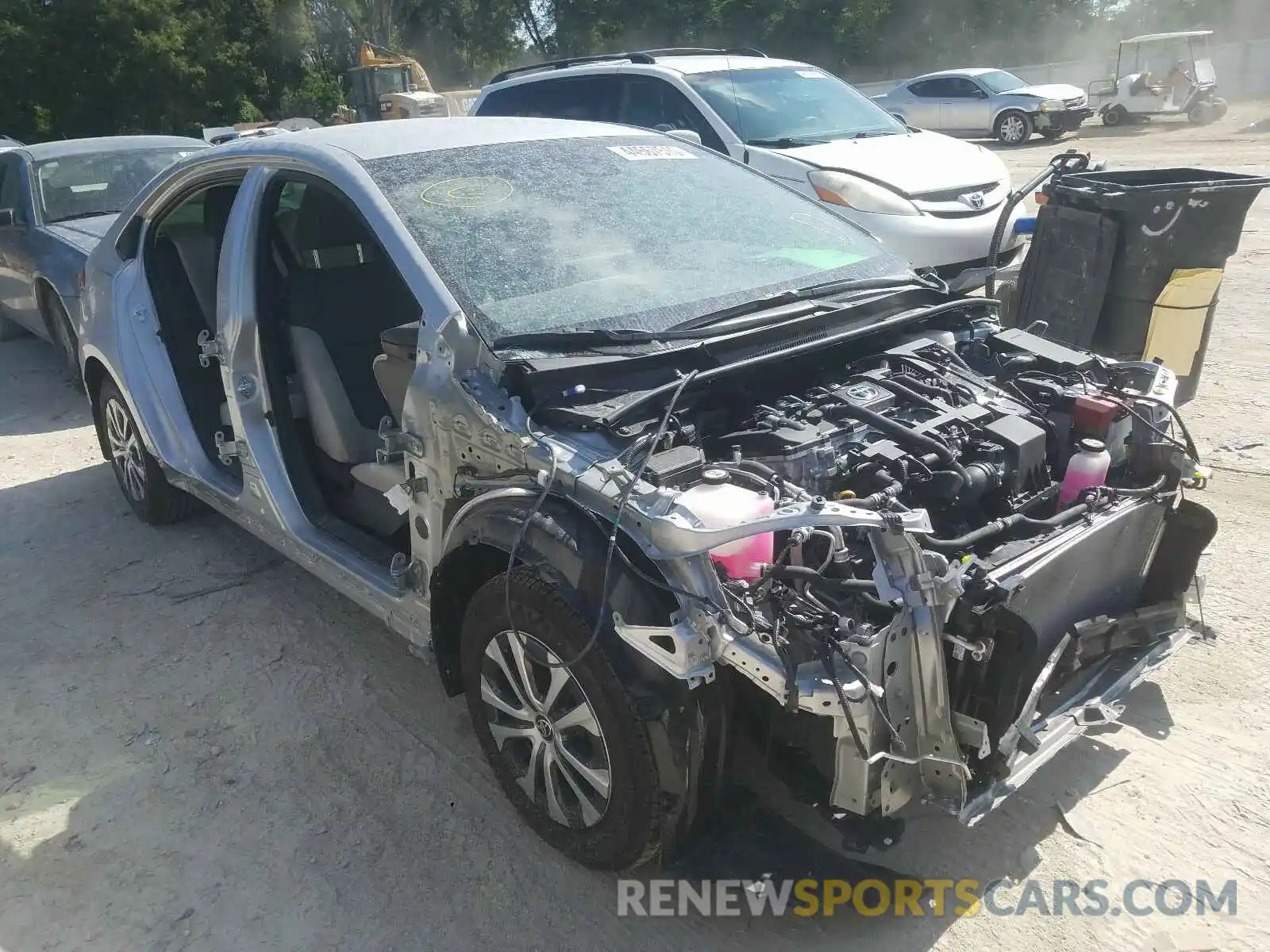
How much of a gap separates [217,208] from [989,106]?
67.5 ft

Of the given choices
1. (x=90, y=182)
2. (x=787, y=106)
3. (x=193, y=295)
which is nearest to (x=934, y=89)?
(x=787, y=106)

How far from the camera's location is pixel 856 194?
682 centimetres

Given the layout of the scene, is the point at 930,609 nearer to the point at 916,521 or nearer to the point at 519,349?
the point at 916,521

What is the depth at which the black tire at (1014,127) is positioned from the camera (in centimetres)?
2095

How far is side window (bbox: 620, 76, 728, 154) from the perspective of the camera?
7.61 metres

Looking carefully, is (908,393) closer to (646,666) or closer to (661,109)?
(646,666)

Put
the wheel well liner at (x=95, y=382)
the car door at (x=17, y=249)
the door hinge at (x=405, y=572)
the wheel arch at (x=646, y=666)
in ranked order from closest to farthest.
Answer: the wheel arch at (x=646, y=666)
the door hinge at (x=405, y=572)
the wheel well liner at (x=95, y=382)
the car door at (x=17, y=249)

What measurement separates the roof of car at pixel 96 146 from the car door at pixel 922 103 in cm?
1806

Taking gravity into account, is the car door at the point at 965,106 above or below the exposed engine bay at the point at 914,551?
below

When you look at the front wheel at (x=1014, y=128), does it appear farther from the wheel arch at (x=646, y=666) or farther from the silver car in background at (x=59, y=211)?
the wheel arch at (x=646, y=666)

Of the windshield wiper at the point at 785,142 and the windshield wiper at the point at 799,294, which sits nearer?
the windshield wiper at the point at 799,294

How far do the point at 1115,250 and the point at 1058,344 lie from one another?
1975mm

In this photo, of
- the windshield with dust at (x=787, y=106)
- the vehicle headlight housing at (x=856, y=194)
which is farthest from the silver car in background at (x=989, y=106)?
the vehicle headlight housing at (x=856, y=194)

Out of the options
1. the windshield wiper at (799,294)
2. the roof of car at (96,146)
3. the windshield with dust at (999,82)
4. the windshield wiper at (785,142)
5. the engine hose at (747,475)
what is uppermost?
the windshield wiper at (799,294)
